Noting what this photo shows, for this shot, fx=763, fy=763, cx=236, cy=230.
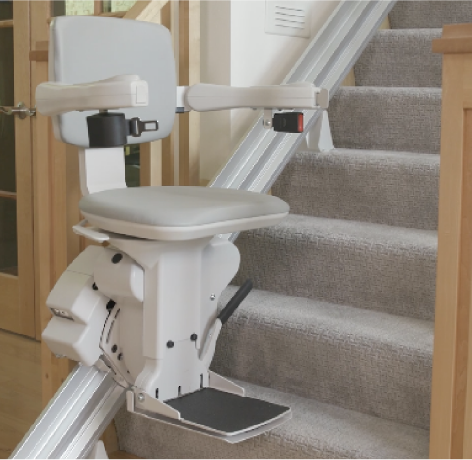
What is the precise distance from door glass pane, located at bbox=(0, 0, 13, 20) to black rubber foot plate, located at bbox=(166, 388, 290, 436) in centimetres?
224

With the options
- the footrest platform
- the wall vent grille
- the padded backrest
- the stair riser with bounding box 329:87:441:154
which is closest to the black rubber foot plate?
the footrest platform

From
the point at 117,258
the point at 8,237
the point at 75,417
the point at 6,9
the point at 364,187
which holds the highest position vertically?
the point at 6,9

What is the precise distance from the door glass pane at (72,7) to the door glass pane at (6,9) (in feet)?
1.08

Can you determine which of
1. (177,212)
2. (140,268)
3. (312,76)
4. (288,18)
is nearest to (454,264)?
(177,212)

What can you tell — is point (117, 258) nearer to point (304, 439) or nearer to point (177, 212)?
point (177, 212)

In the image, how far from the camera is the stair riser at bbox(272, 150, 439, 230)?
222 centimetres

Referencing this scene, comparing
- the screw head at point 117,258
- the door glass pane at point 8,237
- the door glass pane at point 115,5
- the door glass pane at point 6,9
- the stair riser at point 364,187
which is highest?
the door glass pane at point 6,9

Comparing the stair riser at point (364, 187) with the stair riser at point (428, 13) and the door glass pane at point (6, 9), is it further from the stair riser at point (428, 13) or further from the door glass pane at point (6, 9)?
the door glass pane at point (6, 9)

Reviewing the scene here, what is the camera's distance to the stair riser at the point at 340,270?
78.4 inches

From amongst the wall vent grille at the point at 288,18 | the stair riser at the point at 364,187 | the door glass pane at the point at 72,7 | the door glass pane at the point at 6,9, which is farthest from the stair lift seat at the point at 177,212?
the door glass pane at the point at 6,9

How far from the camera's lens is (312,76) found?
8.52 feet

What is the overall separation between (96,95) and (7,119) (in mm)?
2012

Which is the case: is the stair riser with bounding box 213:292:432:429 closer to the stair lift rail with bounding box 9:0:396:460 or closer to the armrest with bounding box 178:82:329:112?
the stair lift rail with bounding box 9:0:396:460

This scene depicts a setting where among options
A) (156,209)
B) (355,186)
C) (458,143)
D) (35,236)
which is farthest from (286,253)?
(35,236)
